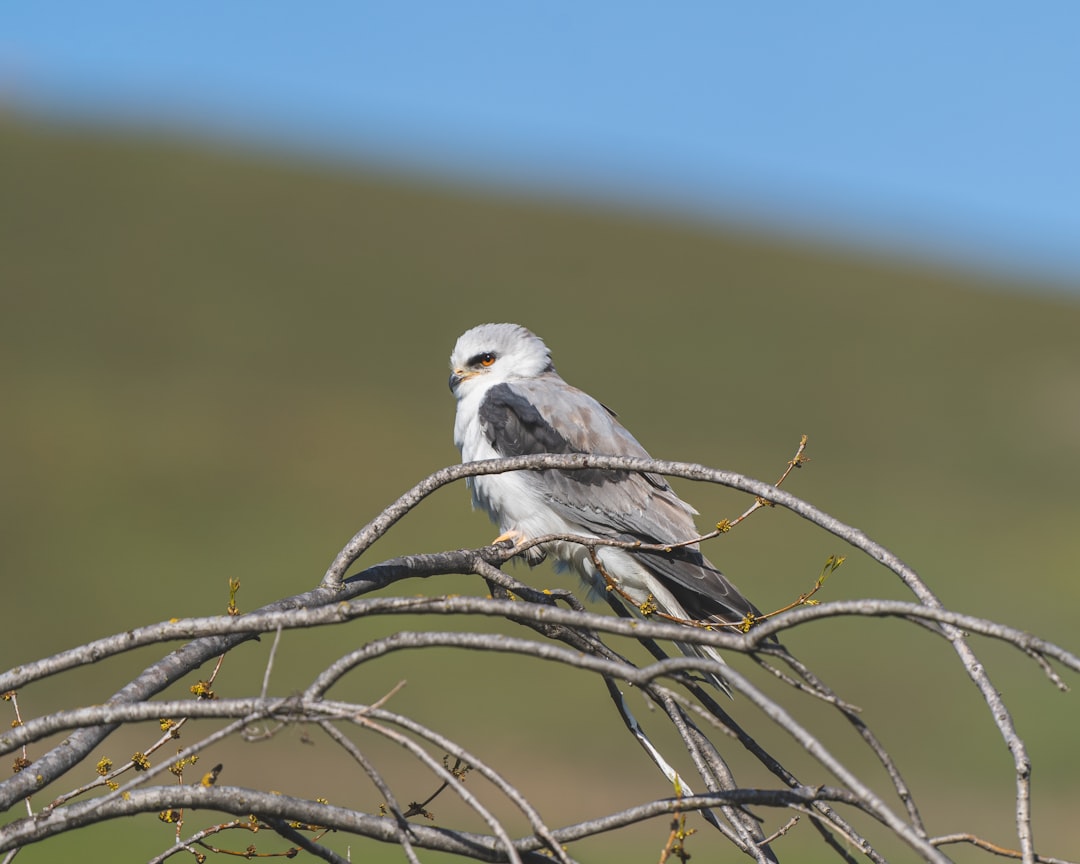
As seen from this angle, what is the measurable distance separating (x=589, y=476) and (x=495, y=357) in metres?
1.04

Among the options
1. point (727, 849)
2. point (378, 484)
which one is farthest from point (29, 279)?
point (727, 849)

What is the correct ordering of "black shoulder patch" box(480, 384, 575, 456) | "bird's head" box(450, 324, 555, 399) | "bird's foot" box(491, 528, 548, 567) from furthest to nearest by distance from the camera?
"bird's head" box(450, 324, 555, 399), "black shoulder patch" box(480, 384, 575, 456), "bird's foot" box(491, 528, 548, 567)

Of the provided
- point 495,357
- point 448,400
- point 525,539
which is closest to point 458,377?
point 495,357

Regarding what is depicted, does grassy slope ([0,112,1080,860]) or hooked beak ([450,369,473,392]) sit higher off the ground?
grassy slope ([0,112,1080,860])

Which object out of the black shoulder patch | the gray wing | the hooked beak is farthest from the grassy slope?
the black shoulder patch

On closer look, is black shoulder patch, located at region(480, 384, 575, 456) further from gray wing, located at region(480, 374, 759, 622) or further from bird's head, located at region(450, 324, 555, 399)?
bird's head, located at region(450, 324, 555, 399)

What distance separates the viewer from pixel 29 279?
39.8m

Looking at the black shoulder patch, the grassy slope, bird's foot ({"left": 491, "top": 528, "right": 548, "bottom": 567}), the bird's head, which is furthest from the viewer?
the grassy slope

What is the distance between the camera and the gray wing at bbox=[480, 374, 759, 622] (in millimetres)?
6445

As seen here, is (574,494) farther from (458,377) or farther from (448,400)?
(448,400)

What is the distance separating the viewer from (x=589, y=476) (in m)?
6.71

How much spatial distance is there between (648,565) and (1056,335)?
46.7m

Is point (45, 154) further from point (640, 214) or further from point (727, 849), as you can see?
point (727, 849)

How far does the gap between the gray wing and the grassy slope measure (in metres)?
14.1
